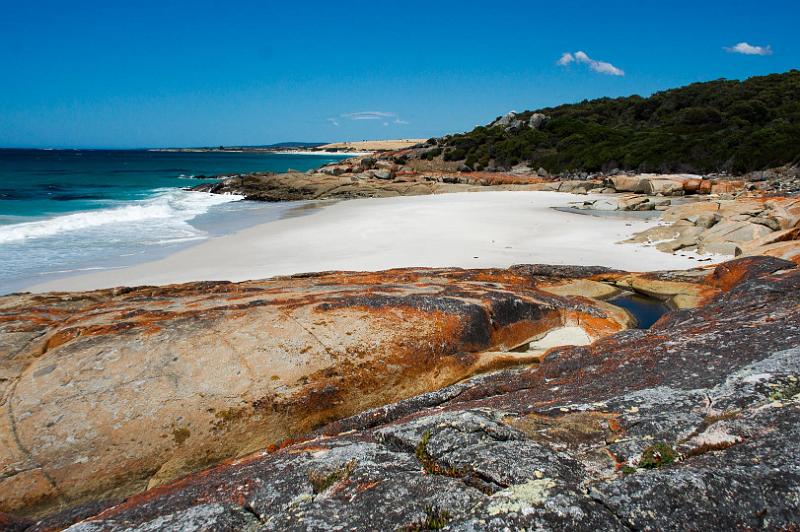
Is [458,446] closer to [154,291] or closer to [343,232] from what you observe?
[154,291]

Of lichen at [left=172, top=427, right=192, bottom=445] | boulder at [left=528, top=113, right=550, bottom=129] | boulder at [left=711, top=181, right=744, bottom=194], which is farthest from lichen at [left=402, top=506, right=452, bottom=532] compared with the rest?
boulder at [left=528, top=113, right=550, bottom=129]

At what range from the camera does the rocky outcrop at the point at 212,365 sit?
466 centimetres

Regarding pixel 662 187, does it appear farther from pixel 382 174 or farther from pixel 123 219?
pixel 123 219

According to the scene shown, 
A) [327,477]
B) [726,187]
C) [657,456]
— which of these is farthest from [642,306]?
[726,187]

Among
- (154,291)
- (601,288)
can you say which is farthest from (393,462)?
(601,288)

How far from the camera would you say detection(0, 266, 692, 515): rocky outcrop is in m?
4.66

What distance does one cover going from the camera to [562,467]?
2.94m

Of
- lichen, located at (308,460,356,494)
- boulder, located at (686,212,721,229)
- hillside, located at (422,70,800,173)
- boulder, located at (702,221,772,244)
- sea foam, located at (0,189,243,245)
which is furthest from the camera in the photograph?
hillside, located at (422,70,800,173)

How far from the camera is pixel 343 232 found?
20531 millimetres

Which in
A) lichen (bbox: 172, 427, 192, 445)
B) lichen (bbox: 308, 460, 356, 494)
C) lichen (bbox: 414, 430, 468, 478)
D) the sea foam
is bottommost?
the sea foam

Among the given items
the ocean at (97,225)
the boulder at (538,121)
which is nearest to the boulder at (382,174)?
the ocean at (97,225)

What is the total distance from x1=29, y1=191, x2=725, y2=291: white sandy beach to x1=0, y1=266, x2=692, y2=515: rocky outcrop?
6753 mm

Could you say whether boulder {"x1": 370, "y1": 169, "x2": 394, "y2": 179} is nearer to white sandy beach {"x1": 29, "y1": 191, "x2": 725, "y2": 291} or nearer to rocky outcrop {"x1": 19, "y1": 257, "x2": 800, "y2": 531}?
white sandy beach {"x1": 29, "y1": 191, "x2": 725, "y2": 291}

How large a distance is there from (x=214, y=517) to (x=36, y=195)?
48305 millimetres
